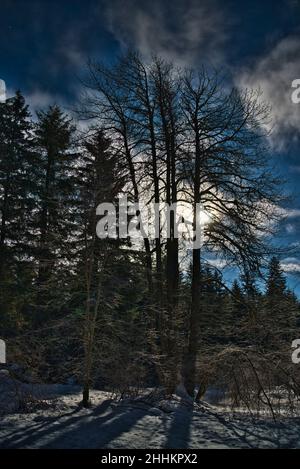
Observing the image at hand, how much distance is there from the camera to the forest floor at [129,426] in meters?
5.74

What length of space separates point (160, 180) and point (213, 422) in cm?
922

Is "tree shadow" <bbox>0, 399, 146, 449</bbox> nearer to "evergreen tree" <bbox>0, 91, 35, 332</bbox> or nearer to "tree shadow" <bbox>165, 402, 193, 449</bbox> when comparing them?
"tree shadow" <bbox>165, 402, 193, 449</bbox>

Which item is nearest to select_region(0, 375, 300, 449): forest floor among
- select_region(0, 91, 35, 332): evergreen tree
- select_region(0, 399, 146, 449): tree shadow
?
select_region(0, 399, 146, 449): tree shadow

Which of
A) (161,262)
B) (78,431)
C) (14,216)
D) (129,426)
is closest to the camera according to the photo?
(78,431)

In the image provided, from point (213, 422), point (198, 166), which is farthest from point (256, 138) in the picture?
point (213, 422)

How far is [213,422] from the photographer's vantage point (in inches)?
307

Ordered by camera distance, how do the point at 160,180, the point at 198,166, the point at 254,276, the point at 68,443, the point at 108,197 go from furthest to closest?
the point at 160,180, the point at 198,166, the point at 254,276, the point at 108,197, the point at 68,443

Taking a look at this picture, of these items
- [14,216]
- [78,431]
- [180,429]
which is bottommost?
[180,429]

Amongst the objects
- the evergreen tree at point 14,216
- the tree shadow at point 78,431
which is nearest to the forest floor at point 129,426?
the tree shadow at point 78,431

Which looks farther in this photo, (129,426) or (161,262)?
(161,262)

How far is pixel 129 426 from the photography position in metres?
6.79

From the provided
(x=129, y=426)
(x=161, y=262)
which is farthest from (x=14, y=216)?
(x=129, y=426)

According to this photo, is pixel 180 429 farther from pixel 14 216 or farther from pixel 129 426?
pixel 14 216
